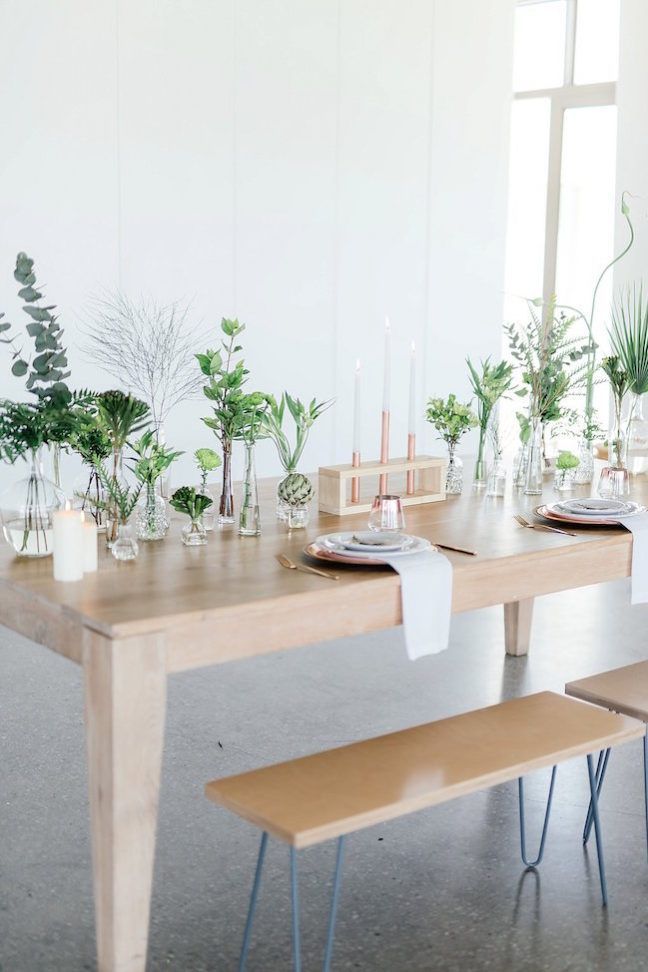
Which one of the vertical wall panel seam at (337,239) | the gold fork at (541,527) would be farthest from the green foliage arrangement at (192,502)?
the vertical wall panel seam at (337,239)

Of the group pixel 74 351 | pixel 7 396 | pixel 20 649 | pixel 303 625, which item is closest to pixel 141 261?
pixel 74 351

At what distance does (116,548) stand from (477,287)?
5096 mm

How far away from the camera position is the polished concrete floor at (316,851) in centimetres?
241

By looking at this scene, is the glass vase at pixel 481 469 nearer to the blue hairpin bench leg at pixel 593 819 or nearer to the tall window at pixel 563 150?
the blue hairpin bench leg at pixel 593 819

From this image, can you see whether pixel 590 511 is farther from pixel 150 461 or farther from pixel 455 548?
pixel 150 461

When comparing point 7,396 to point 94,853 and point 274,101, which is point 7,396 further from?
point 94,853

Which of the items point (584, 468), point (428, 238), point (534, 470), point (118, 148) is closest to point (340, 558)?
point (534, 470)

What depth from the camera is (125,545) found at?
2.48 metres

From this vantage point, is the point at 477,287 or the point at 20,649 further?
the point at 477,287

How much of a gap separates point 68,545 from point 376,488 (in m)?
1.26

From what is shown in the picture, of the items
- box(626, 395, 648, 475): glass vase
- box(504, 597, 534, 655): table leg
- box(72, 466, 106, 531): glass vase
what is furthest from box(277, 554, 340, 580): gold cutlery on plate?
box(504, 597, 534, 655): table leg

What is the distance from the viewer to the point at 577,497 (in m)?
3.33

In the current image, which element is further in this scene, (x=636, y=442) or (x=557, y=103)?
(x=557, y=103)

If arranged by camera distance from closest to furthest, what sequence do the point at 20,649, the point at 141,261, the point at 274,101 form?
the point at 20,649
the point at 141,261
the point at 274,101
